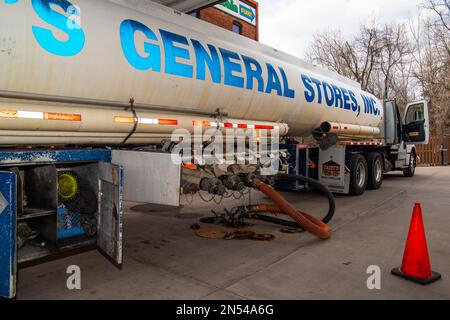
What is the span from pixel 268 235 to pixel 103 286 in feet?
9.42

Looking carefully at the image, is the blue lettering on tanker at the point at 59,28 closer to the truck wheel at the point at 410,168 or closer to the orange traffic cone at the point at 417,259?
the orange traffic cone at the point at 417,259

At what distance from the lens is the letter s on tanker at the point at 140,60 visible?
355cm

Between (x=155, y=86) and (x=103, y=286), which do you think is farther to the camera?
(x=155, y=86)

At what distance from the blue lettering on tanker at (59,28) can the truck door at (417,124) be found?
1285 cm

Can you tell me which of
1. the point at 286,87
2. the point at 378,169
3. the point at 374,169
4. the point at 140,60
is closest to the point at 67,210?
the point at 140,60

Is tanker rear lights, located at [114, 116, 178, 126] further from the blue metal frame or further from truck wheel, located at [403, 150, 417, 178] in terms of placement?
truck wheel, located at [403, 150, 417, 178]

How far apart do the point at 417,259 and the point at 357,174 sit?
20.9 ft

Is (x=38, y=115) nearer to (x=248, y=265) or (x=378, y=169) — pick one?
(x=248, y=265)

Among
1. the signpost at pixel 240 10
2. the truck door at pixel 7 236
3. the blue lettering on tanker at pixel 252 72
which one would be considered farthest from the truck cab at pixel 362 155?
the signpost at pixel 240 10

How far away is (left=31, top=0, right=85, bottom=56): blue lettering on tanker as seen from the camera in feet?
11.8

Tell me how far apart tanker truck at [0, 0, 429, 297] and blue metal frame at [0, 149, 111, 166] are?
12mm
